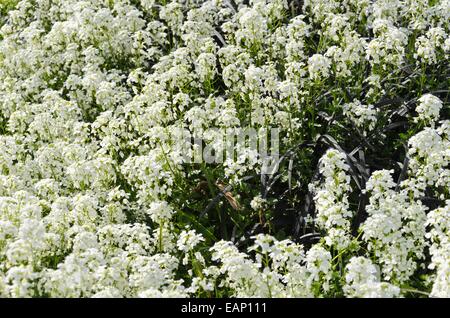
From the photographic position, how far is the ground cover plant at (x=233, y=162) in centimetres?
497

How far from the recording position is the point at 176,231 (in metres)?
6.20

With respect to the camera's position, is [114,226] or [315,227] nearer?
[114,226]

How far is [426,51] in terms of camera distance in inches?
269

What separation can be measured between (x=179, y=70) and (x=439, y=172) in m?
2.75

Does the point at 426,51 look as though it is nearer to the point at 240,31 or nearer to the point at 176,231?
the point at 240,31

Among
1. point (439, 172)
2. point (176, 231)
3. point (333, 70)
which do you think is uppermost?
point (333, 70)

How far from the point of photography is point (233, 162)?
6137 millimetres

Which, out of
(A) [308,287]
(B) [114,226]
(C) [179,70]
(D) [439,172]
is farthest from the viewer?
(C) [179,70]

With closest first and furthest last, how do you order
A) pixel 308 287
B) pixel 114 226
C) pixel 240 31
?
pixel 308 287 < pixel 114 226 < pixel 240 31

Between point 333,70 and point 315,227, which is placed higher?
point 333,70

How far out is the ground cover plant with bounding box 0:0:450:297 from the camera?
16.3 ft
